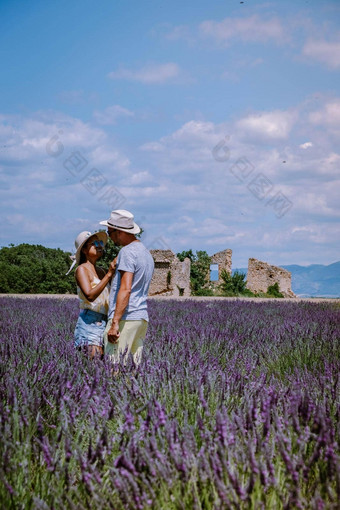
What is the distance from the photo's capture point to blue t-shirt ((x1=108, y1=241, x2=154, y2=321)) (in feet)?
11.0

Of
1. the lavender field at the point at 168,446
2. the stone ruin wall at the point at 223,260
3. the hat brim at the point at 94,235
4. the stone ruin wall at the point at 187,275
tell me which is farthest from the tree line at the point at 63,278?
the lavender field at the point at 168,446

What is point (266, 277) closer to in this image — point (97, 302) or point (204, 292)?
point (204, 292)

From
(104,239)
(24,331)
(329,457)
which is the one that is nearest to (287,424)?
(329,457)

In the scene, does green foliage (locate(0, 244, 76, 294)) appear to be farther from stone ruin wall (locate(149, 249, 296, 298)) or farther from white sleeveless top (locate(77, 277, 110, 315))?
white sleeveless top (locate(77, 277, 110, 315))

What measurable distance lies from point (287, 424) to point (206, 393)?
2.31 ft

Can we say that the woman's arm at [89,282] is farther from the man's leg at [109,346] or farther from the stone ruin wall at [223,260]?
the stone ruin wall at [223,260]

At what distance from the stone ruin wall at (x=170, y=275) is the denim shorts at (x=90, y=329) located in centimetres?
1836

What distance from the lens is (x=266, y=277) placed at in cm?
2525

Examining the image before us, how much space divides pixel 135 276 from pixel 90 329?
1.74ft

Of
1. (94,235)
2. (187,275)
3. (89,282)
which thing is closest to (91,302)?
(89,282)

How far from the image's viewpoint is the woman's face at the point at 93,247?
3.57 meters

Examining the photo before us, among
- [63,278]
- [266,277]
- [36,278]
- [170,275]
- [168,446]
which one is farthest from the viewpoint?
[266,277]

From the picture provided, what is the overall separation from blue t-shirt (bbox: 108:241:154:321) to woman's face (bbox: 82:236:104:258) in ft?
0.83

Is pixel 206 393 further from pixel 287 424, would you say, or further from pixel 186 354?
pixel 186 354
